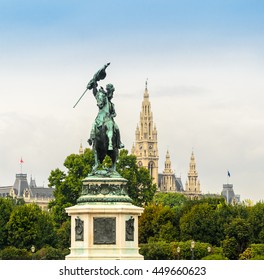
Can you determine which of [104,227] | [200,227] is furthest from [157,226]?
[104,227]

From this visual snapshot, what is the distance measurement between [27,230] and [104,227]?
197 feet

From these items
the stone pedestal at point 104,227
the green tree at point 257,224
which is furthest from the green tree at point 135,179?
the stone pedestal at point 104,227

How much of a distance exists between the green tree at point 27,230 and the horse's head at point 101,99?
56.4 metres

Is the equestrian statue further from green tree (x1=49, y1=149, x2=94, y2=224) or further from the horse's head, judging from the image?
green tree (x1=49, y1=149, x2=94, y2=224)

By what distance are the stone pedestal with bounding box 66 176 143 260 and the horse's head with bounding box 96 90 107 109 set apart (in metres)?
4.42

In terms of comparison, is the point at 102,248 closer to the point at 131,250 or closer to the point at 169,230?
the point at 131,250

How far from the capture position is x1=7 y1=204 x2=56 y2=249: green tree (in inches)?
5025

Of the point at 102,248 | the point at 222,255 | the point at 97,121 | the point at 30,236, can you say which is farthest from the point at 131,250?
the point at 30,236

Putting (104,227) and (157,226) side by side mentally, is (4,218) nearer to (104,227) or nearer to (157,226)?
(157,226)

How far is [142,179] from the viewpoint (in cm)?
16075

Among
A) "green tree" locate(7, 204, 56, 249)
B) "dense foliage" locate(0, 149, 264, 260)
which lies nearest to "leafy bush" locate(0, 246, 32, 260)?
"dense foliage" locate(0, 149, 264, 260)

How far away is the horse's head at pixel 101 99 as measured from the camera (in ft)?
236

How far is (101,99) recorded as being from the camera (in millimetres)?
71812

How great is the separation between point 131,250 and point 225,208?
62.1m
